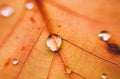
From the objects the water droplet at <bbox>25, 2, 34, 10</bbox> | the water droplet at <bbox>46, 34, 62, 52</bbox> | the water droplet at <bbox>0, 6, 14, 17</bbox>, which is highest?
the water droplet at <bbox>25, 2, 34, 10</bbox>

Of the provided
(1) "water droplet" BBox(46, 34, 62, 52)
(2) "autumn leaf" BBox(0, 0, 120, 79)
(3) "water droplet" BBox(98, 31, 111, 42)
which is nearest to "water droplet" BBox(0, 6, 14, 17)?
(2) "autumn leaf" BBox(0, 0, 120, 79)

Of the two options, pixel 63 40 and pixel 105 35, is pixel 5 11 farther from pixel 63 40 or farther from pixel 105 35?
pixel 105 35

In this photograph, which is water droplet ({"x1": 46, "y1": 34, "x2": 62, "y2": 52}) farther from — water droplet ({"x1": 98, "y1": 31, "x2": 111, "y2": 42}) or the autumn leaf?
water droplet ({"x1": 98, "y1": 31, "x2": 111, "y2": 42})

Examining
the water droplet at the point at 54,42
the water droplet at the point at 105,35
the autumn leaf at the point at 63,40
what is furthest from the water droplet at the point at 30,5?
the water droplet at the point at 105,35

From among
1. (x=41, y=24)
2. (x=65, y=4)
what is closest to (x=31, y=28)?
(x=41, y=24)

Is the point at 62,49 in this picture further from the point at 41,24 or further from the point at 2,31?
the point at 2,31

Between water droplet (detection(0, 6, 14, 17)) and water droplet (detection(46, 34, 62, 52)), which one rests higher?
water droplet (detection(0, 6, 14, 17))
